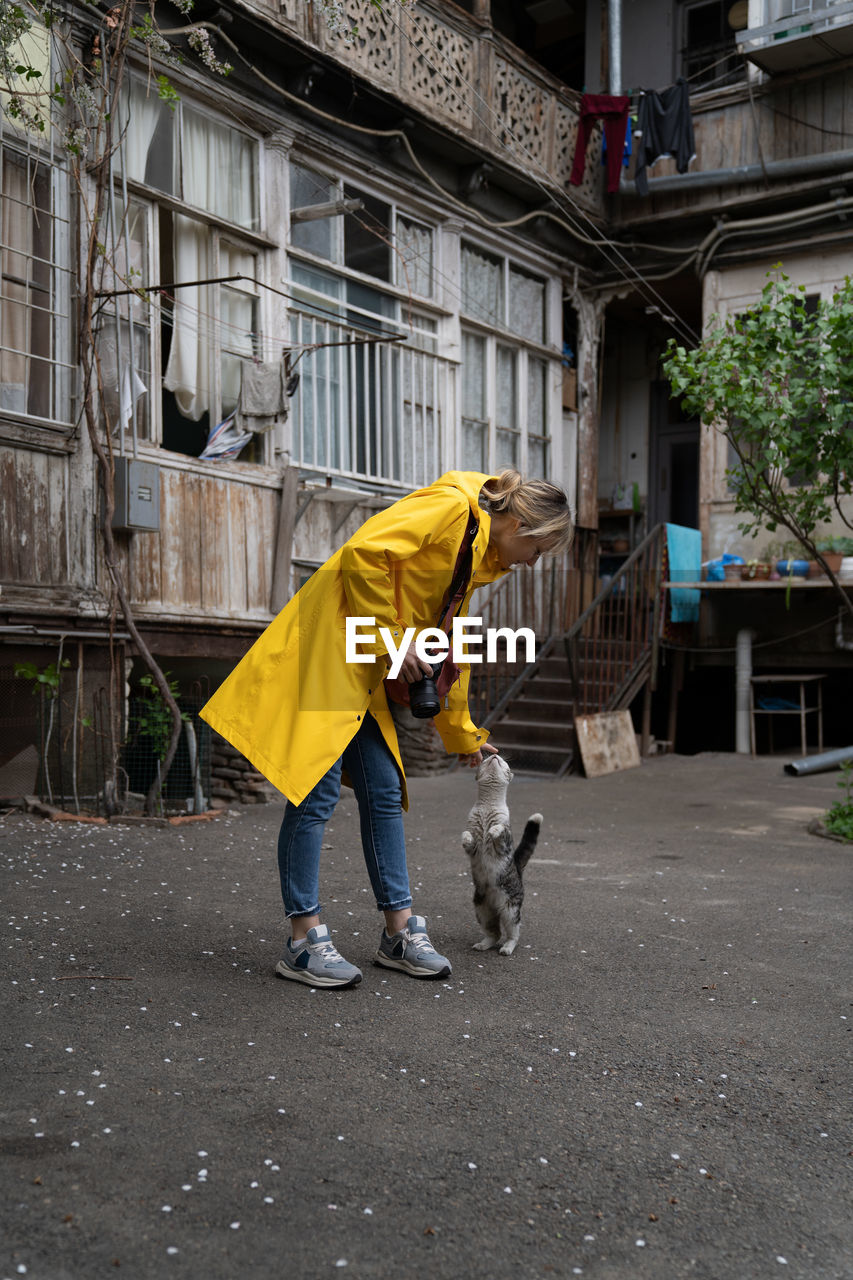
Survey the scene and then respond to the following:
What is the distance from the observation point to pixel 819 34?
11617mm

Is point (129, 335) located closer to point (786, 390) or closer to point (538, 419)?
point (786, 390)

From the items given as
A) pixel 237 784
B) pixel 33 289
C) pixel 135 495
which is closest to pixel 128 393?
pixel 135 495

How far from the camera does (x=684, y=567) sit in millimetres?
12766

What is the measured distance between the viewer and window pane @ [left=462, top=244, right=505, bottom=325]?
39.9 ft

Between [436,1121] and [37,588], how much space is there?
5.77 meters

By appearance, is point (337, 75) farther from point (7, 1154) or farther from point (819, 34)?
point (7, 1154)

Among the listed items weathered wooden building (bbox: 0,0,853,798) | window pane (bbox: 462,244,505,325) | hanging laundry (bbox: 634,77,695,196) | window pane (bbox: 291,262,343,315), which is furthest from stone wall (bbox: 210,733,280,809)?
hanging laundry (bbox: 634,77,695,196)

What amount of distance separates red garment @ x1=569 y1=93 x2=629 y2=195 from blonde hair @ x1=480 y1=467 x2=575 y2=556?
33.6ft

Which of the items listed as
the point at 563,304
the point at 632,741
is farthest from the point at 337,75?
the point at 632,741

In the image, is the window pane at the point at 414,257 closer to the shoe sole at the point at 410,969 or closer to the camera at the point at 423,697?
the camera at the point at 423,697

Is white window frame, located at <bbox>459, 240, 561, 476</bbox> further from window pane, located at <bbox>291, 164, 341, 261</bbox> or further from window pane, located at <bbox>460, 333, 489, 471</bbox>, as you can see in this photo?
window pane, located at <bbox>291, 164, 341, 261</bbox>

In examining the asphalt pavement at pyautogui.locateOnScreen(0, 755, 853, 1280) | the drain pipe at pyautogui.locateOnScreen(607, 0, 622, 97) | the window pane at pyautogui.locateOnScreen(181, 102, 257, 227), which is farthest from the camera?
the drain pipe at pyautogui.locateOnScreen(607, 0, 622, 97)

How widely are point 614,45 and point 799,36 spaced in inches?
93.7

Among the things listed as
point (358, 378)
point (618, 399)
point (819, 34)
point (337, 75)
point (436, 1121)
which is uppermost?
point (819, 34)
